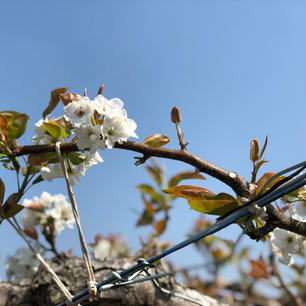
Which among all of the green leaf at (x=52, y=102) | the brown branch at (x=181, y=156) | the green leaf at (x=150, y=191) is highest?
the green leaf at (x=150, y=191)

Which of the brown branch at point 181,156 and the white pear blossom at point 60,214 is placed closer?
the brown branch at point 181,156

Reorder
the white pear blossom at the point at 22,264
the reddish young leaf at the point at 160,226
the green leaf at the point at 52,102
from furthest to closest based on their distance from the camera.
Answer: the reddish young leaf at the point at 160,226 → the white pear blossom at the point at 22,264 → the green leaf at the point at 52,102

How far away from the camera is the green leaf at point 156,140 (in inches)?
32.2

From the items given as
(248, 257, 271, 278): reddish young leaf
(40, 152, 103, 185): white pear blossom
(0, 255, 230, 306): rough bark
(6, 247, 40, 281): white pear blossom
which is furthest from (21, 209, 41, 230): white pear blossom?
(248, 257, 271, 278): reddish young leaf

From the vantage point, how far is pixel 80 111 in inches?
31.7

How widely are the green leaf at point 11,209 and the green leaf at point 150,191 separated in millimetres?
1325

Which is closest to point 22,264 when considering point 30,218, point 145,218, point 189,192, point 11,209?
point 30,218

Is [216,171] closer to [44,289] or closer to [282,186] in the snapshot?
[282,186]

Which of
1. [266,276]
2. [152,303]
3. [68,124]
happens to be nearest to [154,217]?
[266,276]

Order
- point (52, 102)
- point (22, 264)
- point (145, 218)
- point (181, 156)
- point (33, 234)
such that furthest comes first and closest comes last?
point (145, 218) → point (22, 264) → point (33, 234) → point (52, 102) → point (181, 156)

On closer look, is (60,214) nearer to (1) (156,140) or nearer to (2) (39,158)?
(2) (39,158)

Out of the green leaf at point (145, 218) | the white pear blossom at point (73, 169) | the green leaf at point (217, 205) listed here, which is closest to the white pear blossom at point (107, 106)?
the white pear blossom at point (73, 169)

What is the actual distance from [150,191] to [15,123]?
4.53ft

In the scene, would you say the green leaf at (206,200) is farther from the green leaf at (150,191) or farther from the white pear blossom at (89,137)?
the green leaf at (150,191)
